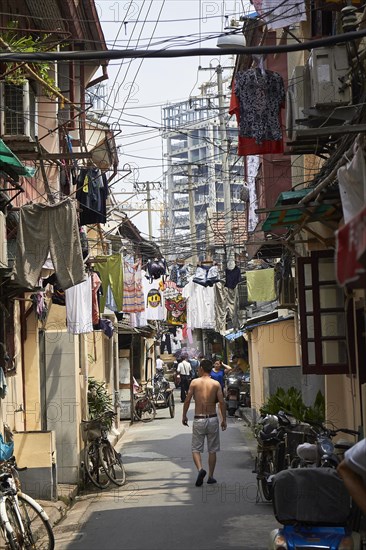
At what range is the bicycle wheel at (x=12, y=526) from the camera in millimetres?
10953

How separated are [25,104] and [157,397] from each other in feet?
84.1

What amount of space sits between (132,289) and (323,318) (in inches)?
686

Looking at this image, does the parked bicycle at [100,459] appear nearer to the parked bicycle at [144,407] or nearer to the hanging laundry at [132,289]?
the hanging laundry at [132,289]

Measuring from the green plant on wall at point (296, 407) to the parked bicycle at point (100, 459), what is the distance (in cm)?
336

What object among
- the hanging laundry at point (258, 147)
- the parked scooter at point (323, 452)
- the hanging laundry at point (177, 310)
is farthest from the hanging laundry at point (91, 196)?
the hanging laundry at point (177, 310)

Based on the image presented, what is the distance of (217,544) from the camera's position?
39.9 feet

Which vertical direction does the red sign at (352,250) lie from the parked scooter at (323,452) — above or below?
above

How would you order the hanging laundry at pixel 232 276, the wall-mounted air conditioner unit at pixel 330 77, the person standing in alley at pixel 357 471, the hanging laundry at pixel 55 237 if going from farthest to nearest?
the hanging laundry at pixel 232 276 < the hanging laundry at pixel 55 237 < the wall-mounted air conditioner unit at pixel 330 77 < the person standing in alley at pixel 357 471

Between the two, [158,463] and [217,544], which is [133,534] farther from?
[158,463]

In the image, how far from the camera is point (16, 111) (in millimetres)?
14945

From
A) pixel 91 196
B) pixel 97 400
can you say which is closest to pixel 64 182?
pixel 91 196

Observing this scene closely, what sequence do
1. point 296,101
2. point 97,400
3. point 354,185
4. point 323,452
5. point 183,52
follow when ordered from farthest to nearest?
point 97,400 < point 296,101 < point 323,452 < point 354,185 < point 183,52

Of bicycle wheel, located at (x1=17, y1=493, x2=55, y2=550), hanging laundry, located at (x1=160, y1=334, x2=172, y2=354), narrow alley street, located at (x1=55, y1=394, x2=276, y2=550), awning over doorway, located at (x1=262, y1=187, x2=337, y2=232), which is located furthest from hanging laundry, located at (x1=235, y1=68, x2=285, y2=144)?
hanging laundry, located at (x1=160, y1=334, x2=172, y2=354)

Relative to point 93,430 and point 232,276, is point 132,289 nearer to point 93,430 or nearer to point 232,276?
point 232,276
